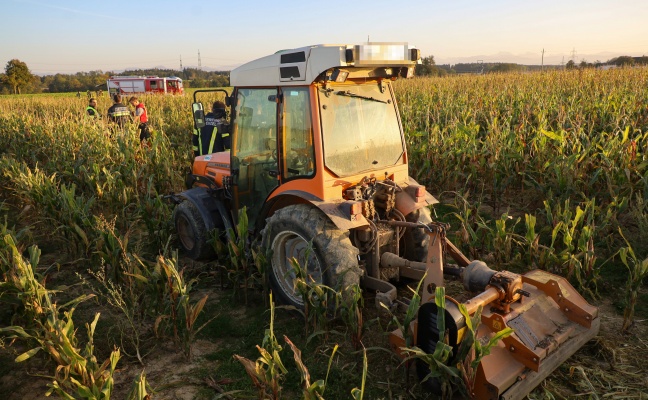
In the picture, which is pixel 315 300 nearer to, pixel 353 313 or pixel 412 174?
pixel 353 313

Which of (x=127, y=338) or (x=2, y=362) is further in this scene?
(x=127, y=338)

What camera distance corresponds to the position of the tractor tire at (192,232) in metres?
4.42

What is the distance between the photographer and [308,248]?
303cm

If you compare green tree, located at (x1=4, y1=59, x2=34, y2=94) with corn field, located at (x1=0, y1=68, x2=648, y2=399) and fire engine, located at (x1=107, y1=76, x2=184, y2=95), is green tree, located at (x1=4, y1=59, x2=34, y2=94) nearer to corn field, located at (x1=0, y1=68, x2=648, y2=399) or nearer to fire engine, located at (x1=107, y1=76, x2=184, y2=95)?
fire engine, located at (x1=107, y1=76, x2=184, y2=95)

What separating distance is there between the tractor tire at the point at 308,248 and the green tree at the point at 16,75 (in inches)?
2268

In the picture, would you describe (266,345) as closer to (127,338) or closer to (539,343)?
(127,338)

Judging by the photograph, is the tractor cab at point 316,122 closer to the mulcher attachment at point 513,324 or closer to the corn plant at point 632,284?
the mulcher attachment at point 513,324

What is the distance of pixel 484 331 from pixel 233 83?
2981mm

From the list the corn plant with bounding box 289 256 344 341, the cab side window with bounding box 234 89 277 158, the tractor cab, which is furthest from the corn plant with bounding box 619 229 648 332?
the cab side window with bounding box 234 89 277 158

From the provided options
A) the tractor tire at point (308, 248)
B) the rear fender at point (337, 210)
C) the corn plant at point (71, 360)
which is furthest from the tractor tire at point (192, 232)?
the corn plant at point (71, 360)

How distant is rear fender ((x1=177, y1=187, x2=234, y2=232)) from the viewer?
4332 mm

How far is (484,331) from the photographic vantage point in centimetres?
254

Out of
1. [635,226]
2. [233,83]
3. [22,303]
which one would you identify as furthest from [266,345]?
[635,226]

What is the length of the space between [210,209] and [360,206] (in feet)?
6.45
